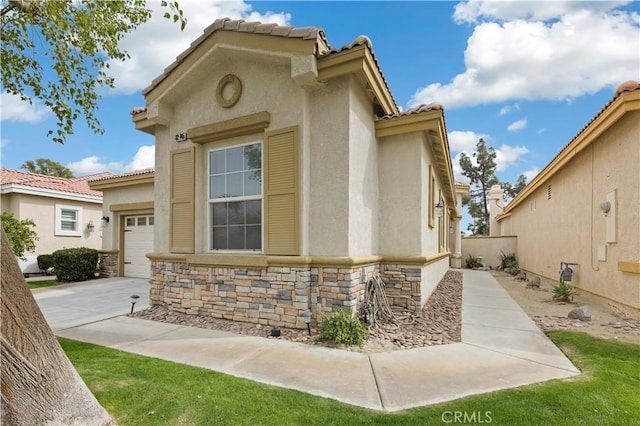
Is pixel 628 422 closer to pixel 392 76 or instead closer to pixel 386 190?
pixel 386 190

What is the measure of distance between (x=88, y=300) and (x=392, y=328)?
8135 millimetres

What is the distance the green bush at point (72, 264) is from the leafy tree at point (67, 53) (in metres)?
7.89

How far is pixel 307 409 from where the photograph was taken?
3336 millimetres

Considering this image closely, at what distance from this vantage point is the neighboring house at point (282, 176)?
19.7ft

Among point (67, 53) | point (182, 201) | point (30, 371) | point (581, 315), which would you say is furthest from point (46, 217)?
point (581, 315)

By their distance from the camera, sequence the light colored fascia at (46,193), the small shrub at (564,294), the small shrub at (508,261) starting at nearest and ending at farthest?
1. the small shrub at (564,294)
2. the light colored fascia at (46,193)
3. the small shrub at (508,261)

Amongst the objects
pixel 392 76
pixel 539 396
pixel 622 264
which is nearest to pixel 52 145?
pixel 392 76

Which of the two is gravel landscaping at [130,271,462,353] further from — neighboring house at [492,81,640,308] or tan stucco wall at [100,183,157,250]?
tan stucco wall at [100,183,157,250]

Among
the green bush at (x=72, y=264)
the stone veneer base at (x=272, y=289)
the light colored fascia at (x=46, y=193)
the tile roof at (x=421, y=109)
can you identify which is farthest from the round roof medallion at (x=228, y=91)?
the light colored fascia at (x=46, y=193)

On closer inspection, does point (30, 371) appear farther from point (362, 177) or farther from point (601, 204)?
point (601, 204)

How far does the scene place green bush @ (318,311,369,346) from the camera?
532 cm

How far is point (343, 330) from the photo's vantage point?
5.40 meters

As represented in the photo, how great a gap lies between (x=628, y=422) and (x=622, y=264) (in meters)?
5.62

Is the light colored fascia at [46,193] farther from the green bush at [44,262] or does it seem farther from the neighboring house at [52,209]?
the green bush at [44,262]
